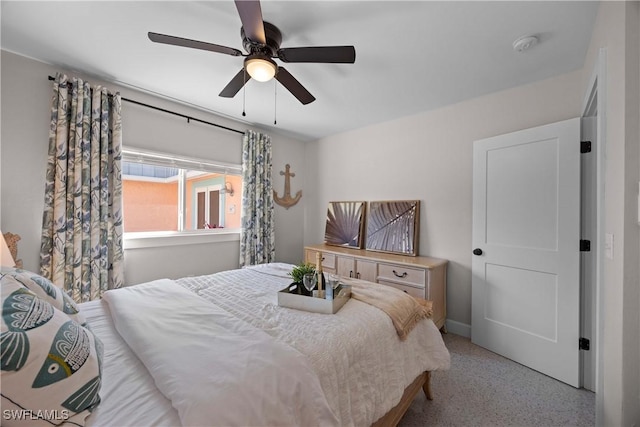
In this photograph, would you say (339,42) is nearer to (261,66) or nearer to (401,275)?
(261,66)

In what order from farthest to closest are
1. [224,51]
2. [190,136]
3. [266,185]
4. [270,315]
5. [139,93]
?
[266,185], [190,136], [139,93], [224,51], [270,315]

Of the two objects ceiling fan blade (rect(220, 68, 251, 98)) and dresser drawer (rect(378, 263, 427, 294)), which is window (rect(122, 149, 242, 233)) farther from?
dresser drawer (rect(378, 263, 427, 294))

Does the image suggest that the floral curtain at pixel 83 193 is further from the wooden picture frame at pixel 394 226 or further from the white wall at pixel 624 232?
the white wall at pixel 624 232

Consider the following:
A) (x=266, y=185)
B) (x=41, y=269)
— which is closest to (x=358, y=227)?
(x=266, y=185)

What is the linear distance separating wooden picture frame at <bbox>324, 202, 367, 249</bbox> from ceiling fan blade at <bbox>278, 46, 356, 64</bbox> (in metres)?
2.19

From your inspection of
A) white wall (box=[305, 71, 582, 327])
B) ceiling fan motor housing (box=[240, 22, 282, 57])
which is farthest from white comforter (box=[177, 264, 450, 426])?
ceiling fan motor housing (box=[240, 22, 282, 57])

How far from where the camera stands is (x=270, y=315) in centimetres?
135

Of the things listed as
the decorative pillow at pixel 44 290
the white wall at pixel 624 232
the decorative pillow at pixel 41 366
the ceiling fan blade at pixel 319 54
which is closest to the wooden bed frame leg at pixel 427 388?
the white wall at pixel 624 232

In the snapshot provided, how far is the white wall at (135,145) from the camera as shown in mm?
2012

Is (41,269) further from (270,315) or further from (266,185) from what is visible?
(266,185)

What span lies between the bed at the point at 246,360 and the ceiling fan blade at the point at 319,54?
1.47 m

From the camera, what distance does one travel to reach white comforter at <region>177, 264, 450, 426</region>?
105 centimetres

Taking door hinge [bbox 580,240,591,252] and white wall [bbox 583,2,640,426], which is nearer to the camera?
white wall [bbox 583,2,640,426]

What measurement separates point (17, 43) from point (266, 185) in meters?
2.47
